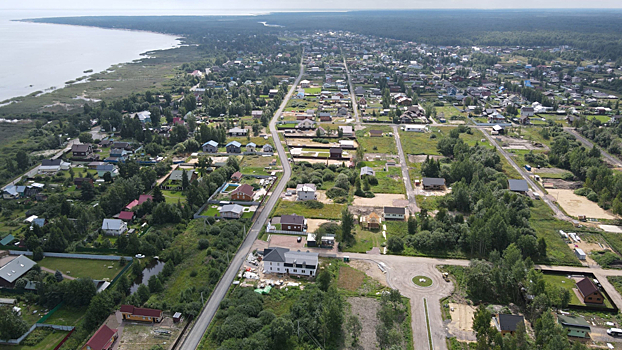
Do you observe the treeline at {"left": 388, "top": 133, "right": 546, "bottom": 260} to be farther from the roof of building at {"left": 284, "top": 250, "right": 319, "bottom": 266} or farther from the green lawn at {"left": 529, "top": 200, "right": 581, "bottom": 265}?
the roof of building at {"left": 284, "top": 250, "right": 319, "bottom": 266}

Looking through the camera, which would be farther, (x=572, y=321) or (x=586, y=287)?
(x=586, y=287)

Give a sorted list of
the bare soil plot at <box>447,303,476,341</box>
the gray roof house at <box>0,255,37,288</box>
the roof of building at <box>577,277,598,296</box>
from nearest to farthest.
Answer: the bare soil plot at <box>447,303,476,341</box> < the roof of building at <box>577,277,598,296</box> < the gray roof house at <box>0,255,37,288</box>

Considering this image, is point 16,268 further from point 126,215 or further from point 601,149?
point 601,149

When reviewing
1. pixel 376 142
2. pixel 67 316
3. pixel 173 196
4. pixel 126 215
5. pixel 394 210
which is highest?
pixel 394 210

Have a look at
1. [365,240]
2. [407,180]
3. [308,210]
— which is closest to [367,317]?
[365,240]

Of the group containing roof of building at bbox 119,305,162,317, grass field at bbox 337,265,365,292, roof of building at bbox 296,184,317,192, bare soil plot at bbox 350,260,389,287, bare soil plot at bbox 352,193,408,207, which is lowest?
bare soil plot at bbox 352,193,408,207

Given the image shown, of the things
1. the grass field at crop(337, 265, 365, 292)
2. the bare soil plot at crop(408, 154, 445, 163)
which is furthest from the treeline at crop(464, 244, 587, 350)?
the bare soil plot at crop(408, 154, 445, 163)
